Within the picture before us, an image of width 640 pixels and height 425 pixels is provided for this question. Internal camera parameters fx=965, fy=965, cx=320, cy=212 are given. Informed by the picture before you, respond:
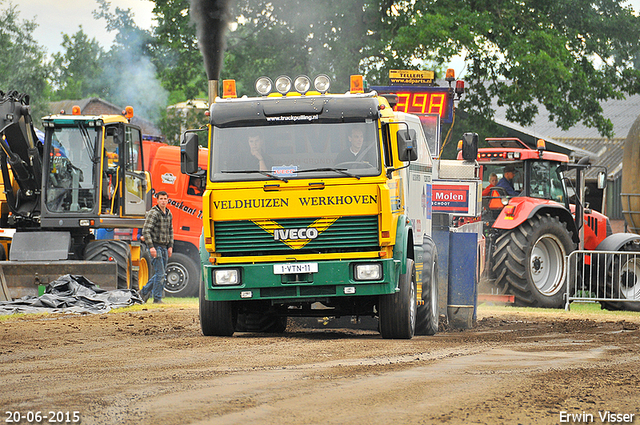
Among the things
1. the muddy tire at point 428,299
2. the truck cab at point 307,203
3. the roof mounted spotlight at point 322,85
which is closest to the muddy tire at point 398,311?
the truck cab at point 307,203

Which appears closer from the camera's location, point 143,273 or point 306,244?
point 306,244

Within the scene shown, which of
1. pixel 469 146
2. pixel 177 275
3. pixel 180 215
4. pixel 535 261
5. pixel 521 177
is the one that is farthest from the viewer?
pixel 180 215

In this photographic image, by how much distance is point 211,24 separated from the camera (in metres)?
21.6

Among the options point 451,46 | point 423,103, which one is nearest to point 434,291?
point 423,103

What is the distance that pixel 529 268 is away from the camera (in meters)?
18.2

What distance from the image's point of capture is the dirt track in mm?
6289

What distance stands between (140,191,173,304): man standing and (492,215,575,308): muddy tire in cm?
623

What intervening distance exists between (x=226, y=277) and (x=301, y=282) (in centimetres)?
84

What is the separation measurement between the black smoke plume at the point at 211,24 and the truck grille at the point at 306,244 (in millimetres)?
11062

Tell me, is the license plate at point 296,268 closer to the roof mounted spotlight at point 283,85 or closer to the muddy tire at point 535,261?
the roof mounted spotlight at point 283,85

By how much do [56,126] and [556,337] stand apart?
33.3 ft

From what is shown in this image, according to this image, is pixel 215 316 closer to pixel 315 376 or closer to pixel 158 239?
pixel 315 376

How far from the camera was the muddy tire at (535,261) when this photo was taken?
714 inches

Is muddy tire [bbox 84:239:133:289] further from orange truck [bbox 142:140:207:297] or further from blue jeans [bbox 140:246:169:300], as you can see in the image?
orange truck [bbox 142:140:207:297]
